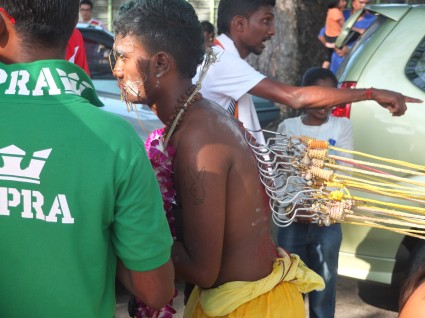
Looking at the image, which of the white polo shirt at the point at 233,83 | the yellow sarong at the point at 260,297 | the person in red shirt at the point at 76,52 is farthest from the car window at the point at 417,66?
the yellow sarong at the point at 260,297

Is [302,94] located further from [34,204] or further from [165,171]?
[34,204]

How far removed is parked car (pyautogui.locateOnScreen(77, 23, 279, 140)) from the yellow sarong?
3.37 meters

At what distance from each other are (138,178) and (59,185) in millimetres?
190

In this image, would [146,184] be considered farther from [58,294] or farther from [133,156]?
[58,294]

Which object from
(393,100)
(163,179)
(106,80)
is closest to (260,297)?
(163,179)

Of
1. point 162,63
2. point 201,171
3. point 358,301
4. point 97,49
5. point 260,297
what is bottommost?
point 358,301

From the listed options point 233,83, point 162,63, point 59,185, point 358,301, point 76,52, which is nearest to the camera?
point 59,185

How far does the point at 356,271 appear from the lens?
4.78 metres

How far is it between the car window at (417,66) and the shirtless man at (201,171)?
2474 millimetres

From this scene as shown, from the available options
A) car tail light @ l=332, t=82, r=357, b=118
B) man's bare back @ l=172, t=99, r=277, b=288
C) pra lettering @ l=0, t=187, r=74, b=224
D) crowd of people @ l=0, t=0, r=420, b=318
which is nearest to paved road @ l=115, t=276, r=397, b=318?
car tail light @ l=332, t=82, r=357, b=118

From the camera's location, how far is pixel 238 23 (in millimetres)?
3816

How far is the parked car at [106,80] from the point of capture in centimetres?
607

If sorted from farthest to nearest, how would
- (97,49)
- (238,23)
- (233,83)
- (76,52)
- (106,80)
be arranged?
(97,49) < (106,80) < (76,52) < (238,23) < (233,83)

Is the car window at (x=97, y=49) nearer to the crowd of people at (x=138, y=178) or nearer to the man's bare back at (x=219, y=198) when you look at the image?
the crowd of people at (x=138, y=178)
